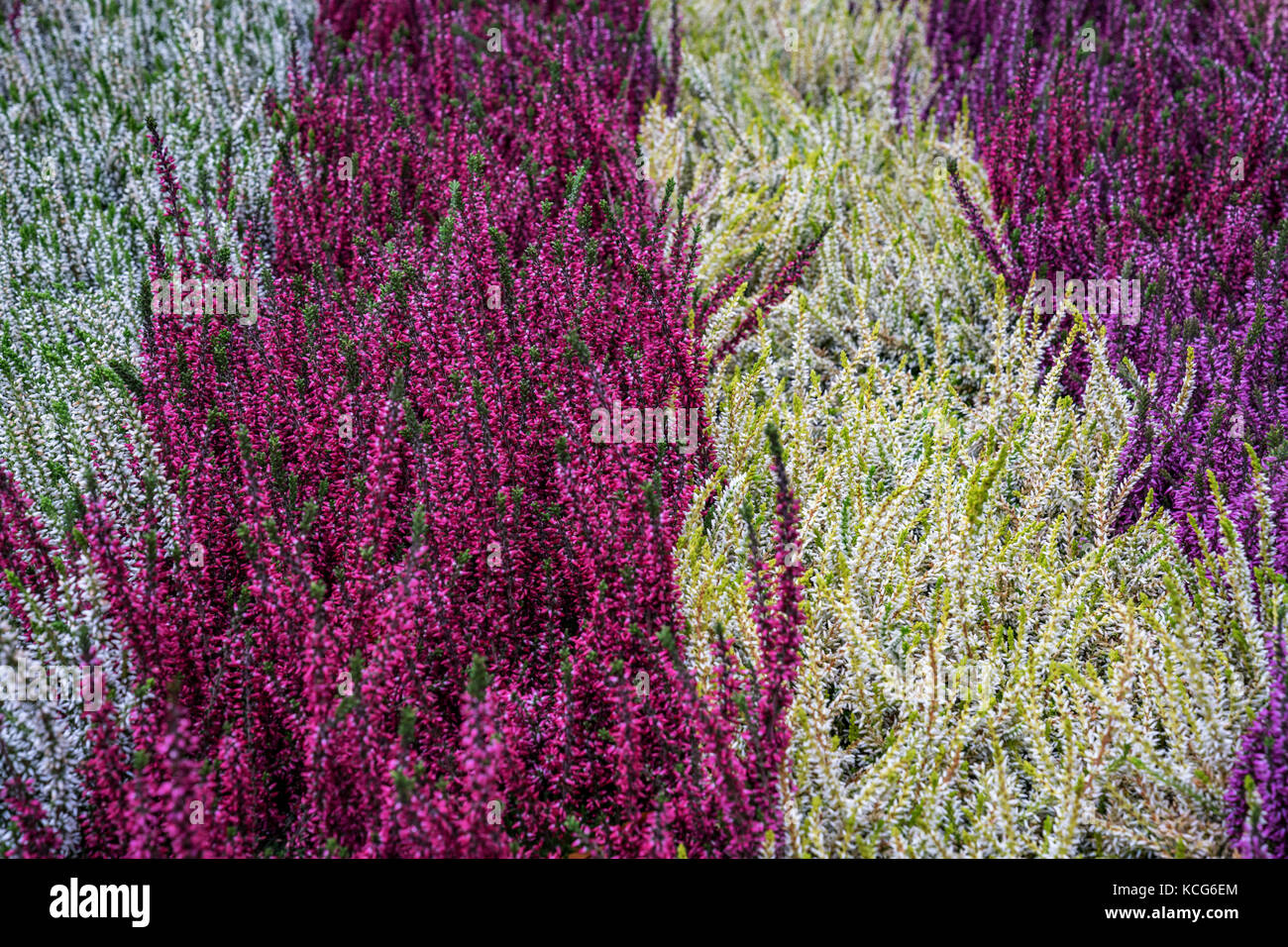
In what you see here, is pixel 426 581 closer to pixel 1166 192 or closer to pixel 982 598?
pixel 982 598

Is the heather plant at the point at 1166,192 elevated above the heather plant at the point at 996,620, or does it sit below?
above

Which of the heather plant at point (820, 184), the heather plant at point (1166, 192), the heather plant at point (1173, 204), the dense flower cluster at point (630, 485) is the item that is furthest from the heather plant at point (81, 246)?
the heather plant at point (1166, 192)

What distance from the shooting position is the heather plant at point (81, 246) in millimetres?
1766

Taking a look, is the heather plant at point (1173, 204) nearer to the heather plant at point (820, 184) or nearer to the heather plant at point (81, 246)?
the heather plant at point (820, 184)

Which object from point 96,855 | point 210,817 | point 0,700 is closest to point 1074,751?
point 210,817

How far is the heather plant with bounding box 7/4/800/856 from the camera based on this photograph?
5.28 feet

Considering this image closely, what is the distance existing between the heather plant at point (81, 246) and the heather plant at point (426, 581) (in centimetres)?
6

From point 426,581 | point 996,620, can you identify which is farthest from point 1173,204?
point 426,581

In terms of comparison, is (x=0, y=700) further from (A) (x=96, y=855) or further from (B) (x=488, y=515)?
(B) (x=488, y=515)

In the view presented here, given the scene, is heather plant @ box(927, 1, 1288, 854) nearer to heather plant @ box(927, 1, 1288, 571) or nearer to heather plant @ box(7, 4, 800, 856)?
heather plant @ box(927, 1, 1288, 571)

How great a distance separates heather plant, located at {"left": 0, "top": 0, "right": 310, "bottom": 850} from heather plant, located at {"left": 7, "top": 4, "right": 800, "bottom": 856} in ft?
0.20

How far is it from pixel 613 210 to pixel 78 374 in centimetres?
148

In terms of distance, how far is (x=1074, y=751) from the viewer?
187 centimetres

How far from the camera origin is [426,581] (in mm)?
1806
